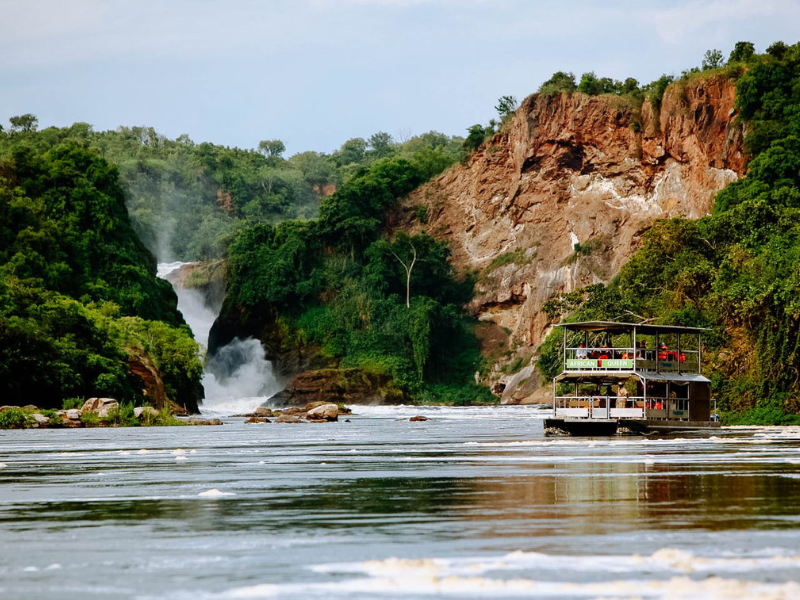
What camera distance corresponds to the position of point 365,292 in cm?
13000

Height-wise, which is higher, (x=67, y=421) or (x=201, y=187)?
(x=201, y=187)

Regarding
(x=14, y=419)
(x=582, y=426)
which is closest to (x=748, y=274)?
(x=582, y=426)

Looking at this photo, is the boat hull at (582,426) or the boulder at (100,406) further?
the boulder at (100,406)

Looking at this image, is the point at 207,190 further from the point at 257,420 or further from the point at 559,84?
the point at 257,420

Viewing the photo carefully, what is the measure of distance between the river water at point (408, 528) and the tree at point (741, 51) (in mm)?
89134

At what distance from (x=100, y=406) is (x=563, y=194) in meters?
70.0

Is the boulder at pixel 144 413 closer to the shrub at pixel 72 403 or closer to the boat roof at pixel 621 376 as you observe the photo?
the shrub at pixel 72 403

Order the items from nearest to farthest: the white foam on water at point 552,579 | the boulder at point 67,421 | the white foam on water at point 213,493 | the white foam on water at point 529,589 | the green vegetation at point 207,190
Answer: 1. the white foam on water at point 529,589
2. the white foam on water at point 552,579
3. the white foam on water at point 213,493
4. the boulder at point 67,421
5. the green vegetation at point 207,190

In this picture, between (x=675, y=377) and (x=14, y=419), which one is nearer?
(x=675, y=377)

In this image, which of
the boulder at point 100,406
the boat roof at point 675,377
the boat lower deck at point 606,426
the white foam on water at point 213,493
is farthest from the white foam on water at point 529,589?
the boulder at point 100,406

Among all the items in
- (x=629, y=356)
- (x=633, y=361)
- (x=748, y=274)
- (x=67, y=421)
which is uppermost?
(x=748, y=274)

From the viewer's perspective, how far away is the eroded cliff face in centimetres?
10588

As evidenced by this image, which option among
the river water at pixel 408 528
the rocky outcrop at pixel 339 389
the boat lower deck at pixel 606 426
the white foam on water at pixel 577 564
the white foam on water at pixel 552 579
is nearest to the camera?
the white foam on water at pixel 552 579

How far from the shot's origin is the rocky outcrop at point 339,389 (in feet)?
377
